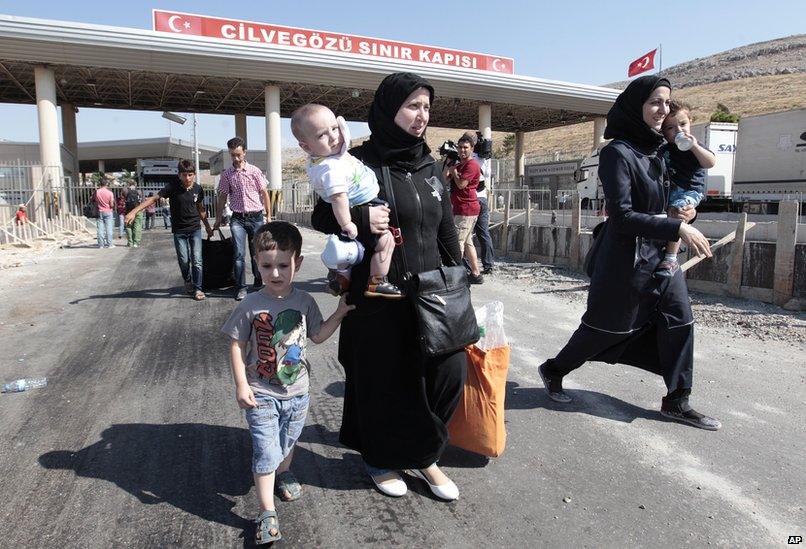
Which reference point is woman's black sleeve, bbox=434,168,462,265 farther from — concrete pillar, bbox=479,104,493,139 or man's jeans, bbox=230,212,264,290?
concrete pillar, bbox=479,104,493,139

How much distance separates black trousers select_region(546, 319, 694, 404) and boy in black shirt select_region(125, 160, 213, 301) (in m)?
5.46

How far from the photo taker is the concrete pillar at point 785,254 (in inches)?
246

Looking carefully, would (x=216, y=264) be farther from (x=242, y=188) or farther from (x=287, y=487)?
(x=287, y=487)

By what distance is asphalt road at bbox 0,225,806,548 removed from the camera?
2371 millimetres

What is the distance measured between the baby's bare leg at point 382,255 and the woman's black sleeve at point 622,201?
162cm

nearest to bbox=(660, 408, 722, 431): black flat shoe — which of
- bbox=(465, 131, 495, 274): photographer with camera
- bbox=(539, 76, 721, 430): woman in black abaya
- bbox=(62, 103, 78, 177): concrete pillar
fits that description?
bbox=(539, 76, 721, 430): woman in black abaya

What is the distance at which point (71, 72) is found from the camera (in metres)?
22.2

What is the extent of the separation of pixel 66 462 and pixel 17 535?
0.69 metres

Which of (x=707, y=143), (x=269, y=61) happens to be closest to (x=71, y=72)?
(x=269, y=61)

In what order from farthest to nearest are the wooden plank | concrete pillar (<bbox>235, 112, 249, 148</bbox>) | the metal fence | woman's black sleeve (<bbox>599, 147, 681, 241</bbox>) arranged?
concrete pillar (<bbox>235, 112, 249, 148</bbox>) → the metal fence → the wooden plank → woman's black sleeve (<bbox>599, 147, 681, 241</bbox>)

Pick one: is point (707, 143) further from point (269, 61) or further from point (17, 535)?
point (17, 535)

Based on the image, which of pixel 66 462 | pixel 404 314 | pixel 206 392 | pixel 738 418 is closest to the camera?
pixel 404 314

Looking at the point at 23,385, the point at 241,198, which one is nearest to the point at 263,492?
the point at 23,385

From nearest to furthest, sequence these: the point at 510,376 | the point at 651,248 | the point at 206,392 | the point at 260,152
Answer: the point at 651,248
the point at 206,392
the point at 510,376
the point at 260,152
